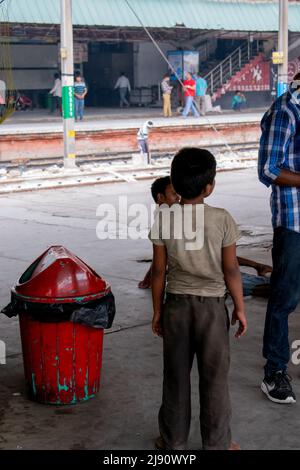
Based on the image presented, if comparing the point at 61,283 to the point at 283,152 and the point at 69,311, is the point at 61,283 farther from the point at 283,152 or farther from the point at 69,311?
the point at 283,152

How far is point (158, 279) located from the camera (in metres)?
4.08

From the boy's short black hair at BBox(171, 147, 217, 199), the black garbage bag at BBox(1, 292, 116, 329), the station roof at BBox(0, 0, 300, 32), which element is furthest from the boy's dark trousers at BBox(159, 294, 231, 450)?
the station roof at BBox(0, 0, 300, 32)

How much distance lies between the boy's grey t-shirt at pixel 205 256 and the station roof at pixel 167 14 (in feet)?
82.8

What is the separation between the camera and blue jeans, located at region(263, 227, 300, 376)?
4.74 metres

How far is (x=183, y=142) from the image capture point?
2567 cm

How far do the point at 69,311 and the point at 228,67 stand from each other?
123ft

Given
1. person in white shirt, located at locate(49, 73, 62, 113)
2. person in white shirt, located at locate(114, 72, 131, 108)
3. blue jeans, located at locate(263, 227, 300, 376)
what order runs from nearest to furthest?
blue jeans, located at locate(263, 227, 300, 376), person in white shirt, located at locate(49, 73, 62, 113), person in white shirt, located at locate(114, 72, 131, 108)

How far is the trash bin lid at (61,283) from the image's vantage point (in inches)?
183

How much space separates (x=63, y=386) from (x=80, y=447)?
61cm

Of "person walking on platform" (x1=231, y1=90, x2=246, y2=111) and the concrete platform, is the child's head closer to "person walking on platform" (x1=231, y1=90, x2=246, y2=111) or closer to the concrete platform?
the concrete platform

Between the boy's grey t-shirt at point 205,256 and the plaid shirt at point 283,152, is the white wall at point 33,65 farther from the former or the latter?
the boy's grey t-shirt at point 205,256

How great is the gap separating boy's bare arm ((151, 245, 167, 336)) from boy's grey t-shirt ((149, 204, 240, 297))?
0.14 feet

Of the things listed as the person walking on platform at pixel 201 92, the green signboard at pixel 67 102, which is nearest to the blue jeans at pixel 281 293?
the green signboard at pixel 67 102

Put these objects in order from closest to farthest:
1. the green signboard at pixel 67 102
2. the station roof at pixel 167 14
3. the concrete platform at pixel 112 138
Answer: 1. the green signboard at pixel 67 102
2. the concrete platform at pixel 112 138
3. the station roof at pixel 167 14
